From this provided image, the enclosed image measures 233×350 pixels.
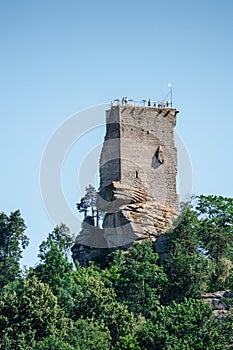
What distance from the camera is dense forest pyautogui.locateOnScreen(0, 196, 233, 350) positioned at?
65.9m

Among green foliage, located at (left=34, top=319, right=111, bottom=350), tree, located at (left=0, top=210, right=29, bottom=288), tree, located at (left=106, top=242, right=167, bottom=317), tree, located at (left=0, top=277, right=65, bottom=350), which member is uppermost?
tree, located at (left=0, top=210, right=29, bottom=288)

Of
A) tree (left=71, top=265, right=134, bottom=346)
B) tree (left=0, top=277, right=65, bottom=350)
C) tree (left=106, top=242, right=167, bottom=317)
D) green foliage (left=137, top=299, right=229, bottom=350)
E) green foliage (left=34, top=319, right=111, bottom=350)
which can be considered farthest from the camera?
tree (left=106, top=242, right=167, bottom=317)

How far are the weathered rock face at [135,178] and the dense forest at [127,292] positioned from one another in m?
1.63

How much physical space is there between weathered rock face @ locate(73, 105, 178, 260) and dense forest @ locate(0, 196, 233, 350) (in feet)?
5.35

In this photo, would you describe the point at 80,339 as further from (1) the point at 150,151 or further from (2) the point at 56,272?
(1) the point at 150,151

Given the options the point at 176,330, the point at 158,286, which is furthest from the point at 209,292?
the point at 176,330

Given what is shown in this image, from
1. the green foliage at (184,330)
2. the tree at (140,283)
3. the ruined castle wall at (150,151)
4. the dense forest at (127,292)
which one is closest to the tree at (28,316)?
the dense forest at (127,292)

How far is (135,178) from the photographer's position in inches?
3270

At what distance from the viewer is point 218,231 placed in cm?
8112

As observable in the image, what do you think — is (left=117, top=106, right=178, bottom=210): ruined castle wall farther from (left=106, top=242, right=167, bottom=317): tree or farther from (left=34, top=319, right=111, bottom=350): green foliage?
(left=34, top=319, right=111, bottom=350): green foliage

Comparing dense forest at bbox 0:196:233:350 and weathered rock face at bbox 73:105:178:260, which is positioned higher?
weathered rock face at bbox 73:105:178:260

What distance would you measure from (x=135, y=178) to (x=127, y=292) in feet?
36.5

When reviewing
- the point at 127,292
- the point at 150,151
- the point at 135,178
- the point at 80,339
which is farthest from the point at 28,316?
the point at 150,151

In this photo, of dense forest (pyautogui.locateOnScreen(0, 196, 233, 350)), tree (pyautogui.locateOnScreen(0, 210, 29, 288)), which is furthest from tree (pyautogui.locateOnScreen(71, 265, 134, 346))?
tree (pyautogui.locateOnScreen(0, 210, 29, 288))
